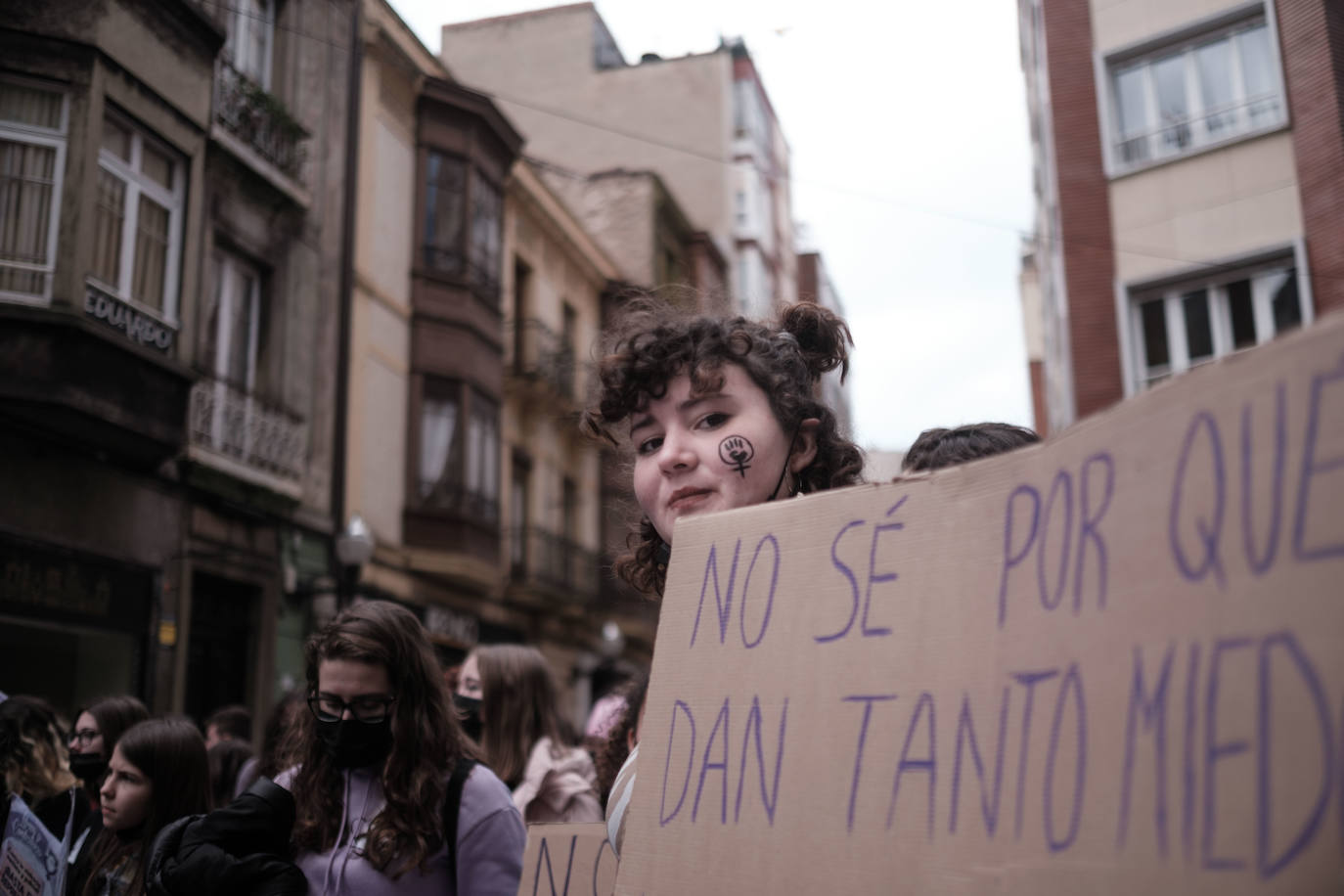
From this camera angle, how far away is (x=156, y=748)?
12.4ft

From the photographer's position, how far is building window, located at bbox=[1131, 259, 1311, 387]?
13398 mm

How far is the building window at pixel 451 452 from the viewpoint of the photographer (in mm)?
18188

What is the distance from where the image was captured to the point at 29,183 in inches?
411

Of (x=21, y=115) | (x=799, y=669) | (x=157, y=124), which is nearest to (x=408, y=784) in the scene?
(x=799, y=669)

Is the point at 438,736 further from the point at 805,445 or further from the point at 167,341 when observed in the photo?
the point at 167,341

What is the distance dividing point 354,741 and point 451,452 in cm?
1584

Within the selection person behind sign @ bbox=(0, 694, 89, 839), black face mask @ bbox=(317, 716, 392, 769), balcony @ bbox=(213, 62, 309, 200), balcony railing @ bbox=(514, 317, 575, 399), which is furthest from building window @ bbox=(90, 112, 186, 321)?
balcony railing @ bbox=(514, 317, 575, 399)

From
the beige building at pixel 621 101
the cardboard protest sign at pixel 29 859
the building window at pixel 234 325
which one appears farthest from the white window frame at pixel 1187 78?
the beige building at pixel 621 101

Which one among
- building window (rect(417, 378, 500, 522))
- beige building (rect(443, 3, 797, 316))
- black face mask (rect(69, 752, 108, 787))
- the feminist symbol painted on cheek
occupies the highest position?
beige building (rect(443, 3, 797, 316))

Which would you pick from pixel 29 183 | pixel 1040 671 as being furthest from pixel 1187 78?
pixel 1040 671

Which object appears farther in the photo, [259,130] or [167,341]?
[259,130]

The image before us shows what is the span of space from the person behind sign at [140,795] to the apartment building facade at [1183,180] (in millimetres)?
11783

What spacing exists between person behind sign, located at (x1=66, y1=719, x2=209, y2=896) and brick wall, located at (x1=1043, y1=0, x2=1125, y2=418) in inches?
495

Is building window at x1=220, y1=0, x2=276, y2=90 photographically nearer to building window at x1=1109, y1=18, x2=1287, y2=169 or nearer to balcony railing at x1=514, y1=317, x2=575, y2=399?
balcony railing at x1=514, y1=317, x2=575, y2=399
